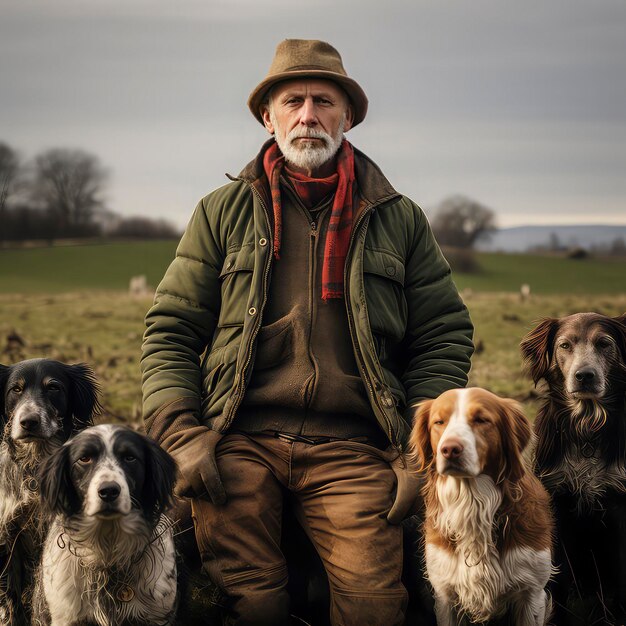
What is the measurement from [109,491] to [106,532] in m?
0.32

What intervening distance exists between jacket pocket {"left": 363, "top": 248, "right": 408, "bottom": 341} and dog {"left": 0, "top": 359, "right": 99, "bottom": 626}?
1.65 metres

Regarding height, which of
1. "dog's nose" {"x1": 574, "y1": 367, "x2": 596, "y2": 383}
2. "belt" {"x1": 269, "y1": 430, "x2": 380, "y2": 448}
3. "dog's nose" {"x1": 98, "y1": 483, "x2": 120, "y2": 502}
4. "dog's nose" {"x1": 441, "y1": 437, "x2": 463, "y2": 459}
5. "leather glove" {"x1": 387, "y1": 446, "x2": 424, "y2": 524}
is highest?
"dog's nose" {"x1": 574, "y1": 367, "x2": 596, "y2": 383}

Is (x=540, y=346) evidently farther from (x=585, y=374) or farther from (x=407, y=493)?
(x=407, y=493)

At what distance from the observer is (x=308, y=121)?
4.81 meters

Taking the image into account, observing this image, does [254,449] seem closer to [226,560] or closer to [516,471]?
[226,560]

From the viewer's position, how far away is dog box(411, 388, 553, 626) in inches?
149

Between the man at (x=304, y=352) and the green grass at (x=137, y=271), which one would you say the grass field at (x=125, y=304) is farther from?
the man at (x=304, y=352)

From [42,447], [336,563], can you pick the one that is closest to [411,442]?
[336,563]

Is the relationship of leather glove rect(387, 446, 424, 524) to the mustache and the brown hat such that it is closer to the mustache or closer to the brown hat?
the mustache

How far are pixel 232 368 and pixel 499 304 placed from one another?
1686 centimetres

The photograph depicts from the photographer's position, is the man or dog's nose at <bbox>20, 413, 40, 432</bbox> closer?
dog's nose at <bbox>20, 413, 40, 432</bbox>

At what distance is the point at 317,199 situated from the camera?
15.9 ft

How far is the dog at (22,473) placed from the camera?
4.20 metres

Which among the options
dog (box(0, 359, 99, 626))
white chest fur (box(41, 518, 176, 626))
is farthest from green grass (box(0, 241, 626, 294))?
white chest fur (box(41, 518, 176, 626))
